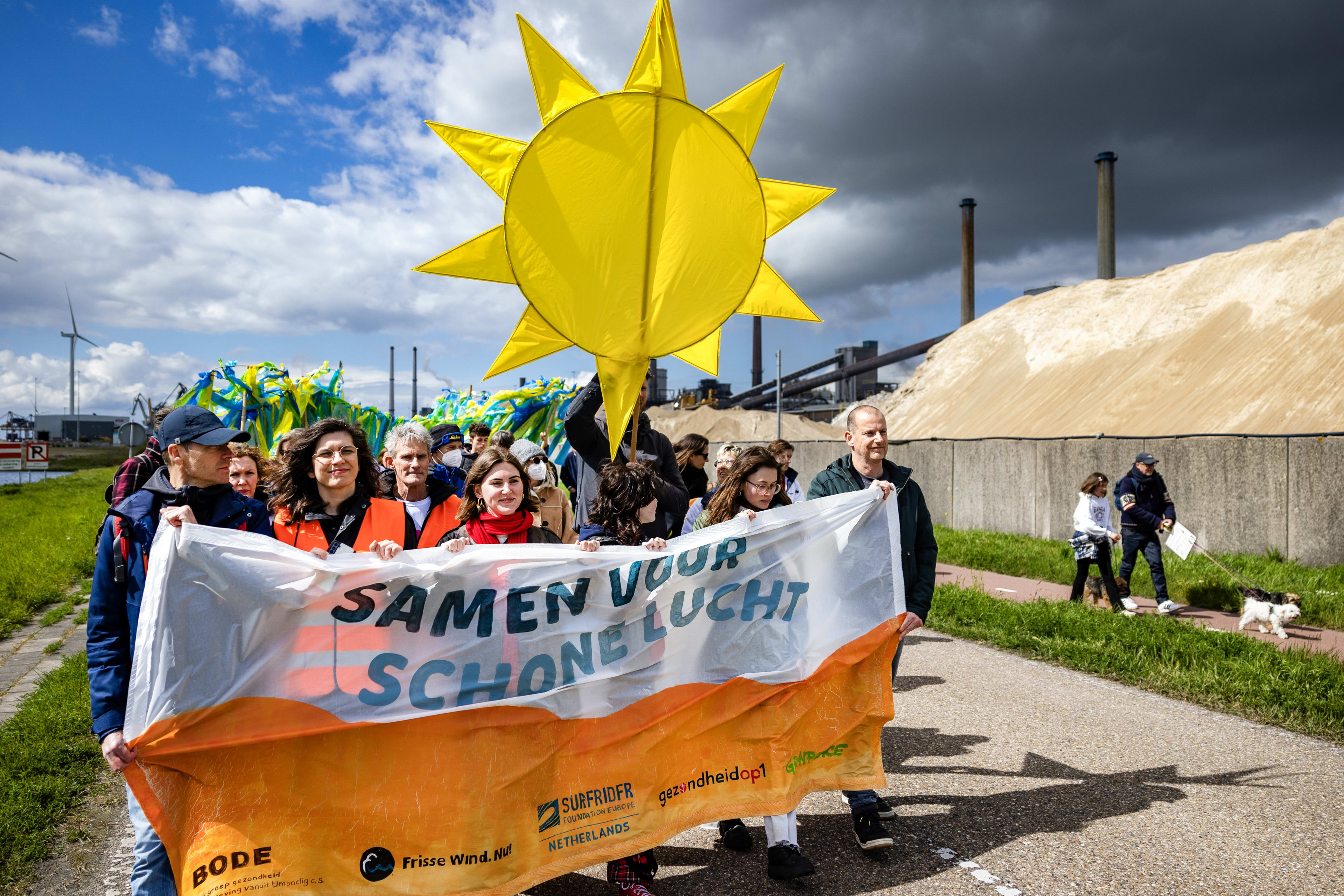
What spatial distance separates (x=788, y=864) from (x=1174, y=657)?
467 cm

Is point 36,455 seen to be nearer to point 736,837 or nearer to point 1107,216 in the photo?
point 736,837

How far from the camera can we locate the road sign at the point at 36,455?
30.0 meters

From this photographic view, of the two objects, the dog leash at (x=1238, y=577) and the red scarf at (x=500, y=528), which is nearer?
the red scarf at (x=500, y=528)

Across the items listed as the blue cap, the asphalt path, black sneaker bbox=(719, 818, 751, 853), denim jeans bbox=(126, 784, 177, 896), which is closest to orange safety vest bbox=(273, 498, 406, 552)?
the blue cap

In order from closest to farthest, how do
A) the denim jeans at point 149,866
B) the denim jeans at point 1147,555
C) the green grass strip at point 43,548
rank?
the denim jeans at point 149,866
the denim jeans at point 1147,555
the green grass strip at point 43,548

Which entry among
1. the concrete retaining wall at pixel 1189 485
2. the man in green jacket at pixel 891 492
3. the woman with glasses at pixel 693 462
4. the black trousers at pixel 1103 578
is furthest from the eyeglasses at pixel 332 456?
the concrete retaining wall at pixel 1189 485

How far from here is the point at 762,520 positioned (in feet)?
12.3

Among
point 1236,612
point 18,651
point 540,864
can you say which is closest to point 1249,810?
point 540,864

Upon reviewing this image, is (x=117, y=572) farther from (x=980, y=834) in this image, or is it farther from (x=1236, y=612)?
(x=1236, y=612)

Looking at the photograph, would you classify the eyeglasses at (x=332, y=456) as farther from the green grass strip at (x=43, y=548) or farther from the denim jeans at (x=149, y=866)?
the green grass strip at (x=43, y=548)

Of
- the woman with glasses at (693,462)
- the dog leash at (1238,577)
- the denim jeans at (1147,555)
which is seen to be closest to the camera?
the woman with glasses at (693,462)

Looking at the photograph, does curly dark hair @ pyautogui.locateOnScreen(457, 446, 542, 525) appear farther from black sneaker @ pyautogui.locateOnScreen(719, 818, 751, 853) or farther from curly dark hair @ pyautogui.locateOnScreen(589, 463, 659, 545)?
black sneaker @ pyautogui.locateOnScreen(719, 818, 751, 853)

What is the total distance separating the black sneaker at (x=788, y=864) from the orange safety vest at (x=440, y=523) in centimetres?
197

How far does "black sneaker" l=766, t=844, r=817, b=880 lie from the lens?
131 inches
